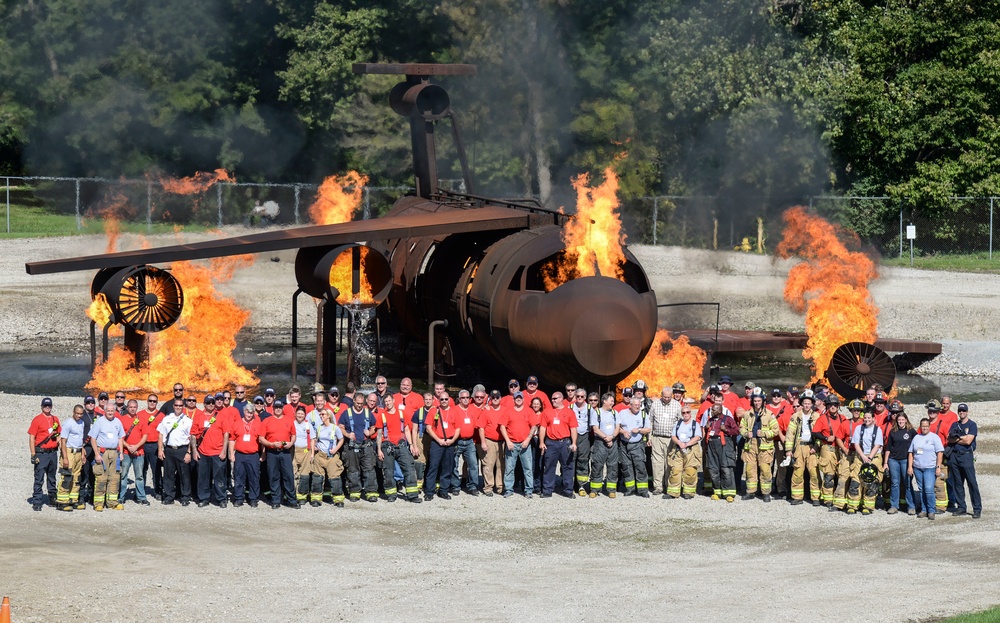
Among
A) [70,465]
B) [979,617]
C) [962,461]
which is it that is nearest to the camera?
[979,617]

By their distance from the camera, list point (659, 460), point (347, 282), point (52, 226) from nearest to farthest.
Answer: point (659, 460) → point (347, 282) → point (52, 226)

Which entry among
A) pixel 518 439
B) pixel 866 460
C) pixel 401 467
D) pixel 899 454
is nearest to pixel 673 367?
pixel 518 439

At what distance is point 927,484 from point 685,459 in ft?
9.95

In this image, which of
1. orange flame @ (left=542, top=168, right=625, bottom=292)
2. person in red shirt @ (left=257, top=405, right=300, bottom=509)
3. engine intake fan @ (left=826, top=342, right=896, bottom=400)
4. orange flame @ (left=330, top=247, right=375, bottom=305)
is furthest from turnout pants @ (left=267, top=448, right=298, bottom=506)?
engine intake fan @ (left=826, top=342, right=896, bottom=400)

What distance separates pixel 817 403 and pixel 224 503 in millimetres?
7671

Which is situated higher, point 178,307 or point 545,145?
point 545,145

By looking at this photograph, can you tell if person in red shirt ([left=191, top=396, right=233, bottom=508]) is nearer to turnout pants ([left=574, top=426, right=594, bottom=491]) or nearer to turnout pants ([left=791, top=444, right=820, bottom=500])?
turnout pants ([left=574, top=426, right=594, bottom=491])

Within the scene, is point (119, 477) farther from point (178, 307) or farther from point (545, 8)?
point (545, 8)

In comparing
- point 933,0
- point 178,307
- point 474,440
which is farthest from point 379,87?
point 474,440

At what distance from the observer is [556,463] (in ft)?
61.7

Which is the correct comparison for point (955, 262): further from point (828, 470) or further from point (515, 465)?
point (515, 465)

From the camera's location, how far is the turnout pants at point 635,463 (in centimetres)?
1883

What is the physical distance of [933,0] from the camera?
4872 centimetres

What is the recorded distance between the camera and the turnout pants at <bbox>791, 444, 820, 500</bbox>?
18.3 metres
